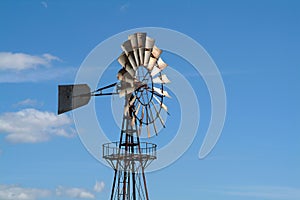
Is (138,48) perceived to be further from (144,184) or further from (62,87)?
(144,184)

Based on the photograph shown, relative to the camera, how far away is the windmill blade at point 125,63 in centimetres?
4069

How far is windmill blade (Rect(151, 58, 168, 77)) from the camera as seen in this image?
137 feet

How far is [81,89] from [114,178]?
536 cm

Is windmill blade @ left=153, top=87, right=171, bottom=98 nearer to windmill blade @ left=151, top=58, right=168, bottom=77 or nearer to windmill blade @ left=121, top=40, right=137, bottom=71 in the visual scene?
windmill blade @ left=151, top=58, right=168, bottom=77

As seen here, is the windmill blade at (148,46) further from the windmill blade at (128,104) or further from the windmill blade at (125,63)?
the windmill blade at (128,104)

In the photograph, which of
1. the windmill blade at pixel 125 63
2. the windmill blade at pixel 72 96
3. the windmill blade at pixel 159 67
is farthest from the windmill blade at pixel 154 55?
the windmill blade at pixel 72 96

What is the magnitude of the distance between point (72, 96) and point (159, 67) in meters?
5.15

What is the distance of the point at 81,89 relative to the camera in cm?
4200

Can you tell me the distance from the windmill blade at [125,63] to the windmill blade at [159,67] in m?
1.30

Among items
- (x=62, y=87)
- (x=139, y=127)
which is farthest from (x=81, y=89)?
(x=139, y=127)

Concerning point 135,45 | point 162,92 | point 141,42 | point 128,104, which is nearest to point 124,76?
point 128,104

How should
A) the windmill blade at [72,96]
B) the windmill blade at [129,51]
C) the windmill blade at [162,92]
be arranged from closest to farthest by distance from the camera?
the windmill blade at [129,51]
the windmill blade at [72,96]
the windmill blade at [162,92]

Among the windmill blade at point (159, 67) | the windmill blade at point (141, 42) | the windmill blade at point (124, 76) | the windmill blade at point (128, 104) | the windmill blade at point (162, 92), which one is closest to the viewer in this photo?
the windmill blade at point (141, 42)

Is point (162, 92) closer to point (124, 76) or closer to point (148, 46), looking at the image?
point (124, 76)
